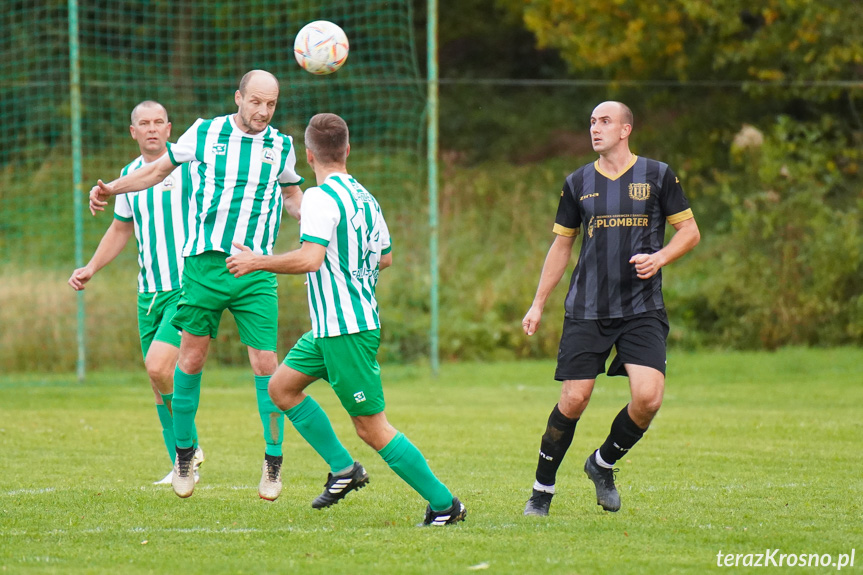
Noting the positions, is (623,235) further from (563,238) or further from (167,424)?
(167,424)

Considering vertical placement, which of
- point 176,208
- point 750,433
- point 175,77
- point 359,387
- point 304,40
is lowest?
point 750,433

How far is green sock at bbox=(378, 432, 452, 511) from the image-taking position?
5.30m

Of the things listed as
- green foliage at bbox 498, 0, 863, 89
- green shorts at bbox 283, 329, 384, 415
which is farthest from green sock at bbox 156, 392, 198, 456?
green foliage at bbox 498, 0, 863, 89

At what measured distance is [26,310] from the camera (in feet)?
47.2

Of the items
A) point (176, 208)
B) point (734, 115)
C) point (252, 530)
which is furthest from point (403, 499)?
point (734, 115)

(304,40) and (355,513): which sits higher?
(304,40)

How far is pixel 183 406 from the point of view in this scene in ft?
20.5

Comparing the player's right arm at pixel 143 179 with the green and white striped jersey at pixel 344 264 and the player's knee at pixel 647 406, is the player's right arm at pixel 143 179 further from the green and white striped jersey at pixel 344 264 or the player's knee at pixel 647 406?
the player's knee at pixel 647 406

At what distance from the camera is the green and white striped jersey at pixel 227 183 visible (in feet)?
20.1

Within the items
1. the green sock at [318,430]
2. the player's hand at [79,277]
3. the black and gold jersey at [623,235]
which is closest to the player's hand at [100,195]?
the player's hand at [79,277]

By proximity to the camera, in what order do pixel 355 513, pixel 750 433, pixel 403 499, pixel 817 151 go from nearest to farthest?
pixel 355 513, pixel 403 499, pixel 750 433, pixel 817 151

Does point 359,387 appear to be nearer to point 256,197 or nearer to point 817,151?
point 256,197

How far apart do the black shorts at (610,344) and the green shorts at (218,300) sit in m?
1.70

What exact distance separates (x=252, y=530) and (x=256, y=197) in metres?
1.92
